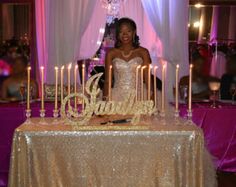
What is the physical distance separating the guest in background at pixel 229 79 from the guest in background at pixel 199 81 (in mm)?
191

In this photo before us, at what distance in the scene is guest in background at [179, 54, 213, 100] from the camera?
5090 mm

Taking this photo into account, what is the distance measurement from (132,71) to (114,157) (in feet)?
4.73

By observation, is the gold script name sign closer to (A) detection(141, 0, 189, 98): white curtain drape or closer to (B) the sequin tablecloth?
(B) the sequin tablecloth

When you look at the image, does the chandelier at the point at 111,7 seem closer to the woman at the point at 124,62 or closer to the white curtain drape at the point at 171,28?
the white curtain drape at the point at 171,28

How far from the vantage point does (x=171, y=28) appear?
4.95m

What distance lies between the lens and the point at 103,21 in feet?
17.1

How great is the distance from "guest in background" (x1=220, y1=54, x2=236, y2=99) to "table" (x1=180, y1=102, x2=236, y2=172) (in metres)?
0.57

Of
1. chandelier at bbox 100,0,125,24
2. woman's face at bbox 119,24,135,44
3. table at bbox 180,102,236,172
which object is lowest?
table at bbox 180,102,236,172

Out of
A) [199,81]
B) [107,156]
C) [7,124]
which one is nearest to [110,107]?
[107,156]

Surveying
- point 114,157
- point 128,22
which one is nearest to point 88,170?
point 114,157

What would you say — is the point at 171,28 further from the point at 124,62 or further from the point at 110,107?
the point at 110,107

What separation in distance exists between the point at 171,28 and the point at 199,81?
74 cm

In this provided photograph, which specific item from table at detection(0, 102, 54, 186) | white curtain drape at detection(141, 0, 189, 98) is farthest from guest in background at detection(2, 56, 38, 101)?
white curtain drape at detection(141, 0, 189, 98)

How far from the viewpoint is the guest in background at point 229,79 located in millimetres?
5000
